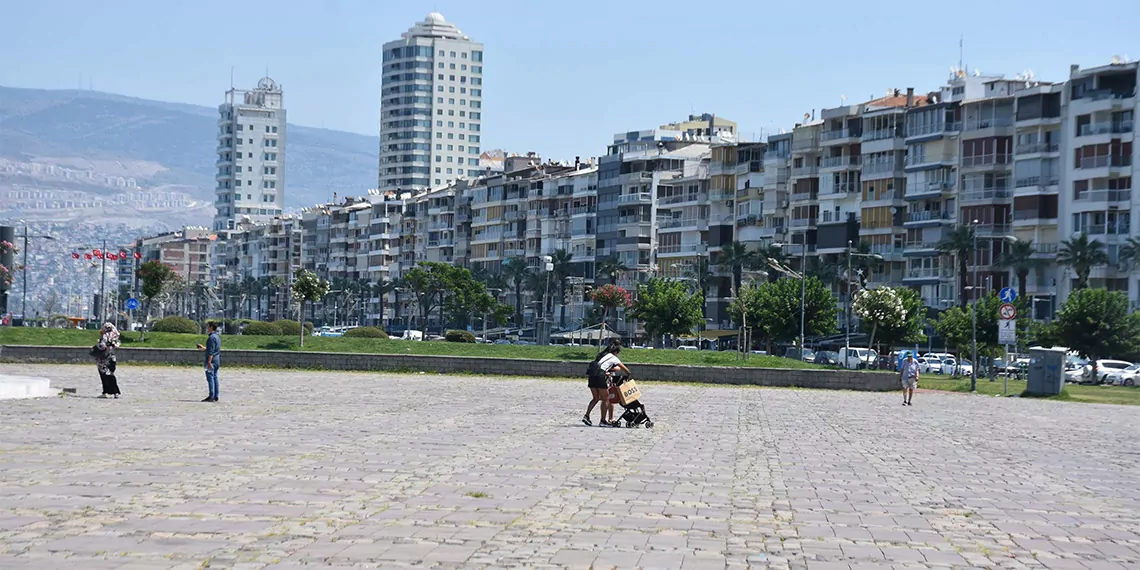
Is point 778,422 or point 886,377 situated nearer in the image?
point 778,422

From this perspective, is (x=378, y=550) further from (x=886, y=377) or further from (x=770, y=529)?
(x=886, y=377)

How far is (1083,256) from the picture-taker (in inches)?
3484

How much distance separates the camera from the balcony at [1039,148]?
9488 centimetres

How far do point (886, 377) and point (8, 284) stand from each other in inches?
1279

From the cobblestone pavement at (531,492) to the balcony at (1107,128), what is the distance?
66695 millimetres

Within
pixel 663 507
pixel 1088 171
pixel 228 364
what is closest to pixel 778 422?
pixel 663 507

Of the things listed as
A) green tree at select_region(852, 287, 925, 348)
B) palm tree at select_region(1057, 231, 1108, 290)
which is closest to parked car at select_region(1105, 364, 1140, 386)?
green tree at select_region(852, 287, 925, 348)

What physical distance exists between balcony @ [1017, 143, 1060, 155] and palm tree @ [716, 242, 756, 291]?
25.5 metres

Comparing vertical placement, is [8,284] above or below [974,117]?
below

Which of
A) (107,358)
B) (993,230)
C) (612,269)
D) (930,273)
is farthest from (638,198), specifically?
(107,358)

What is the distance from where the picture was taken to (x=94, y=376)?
42406 millimetres

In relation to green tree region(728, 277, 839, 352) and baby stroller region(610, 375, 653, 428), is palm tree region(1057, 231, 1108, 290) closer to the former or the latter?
green tree region(728, 277, 839, 352)

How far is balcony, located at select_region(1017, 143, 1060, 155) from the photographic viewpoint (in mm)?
94875

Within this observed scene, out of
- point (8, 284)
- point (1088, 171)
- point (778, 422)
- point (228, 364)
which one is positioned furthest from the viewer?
point (1088, 171)
